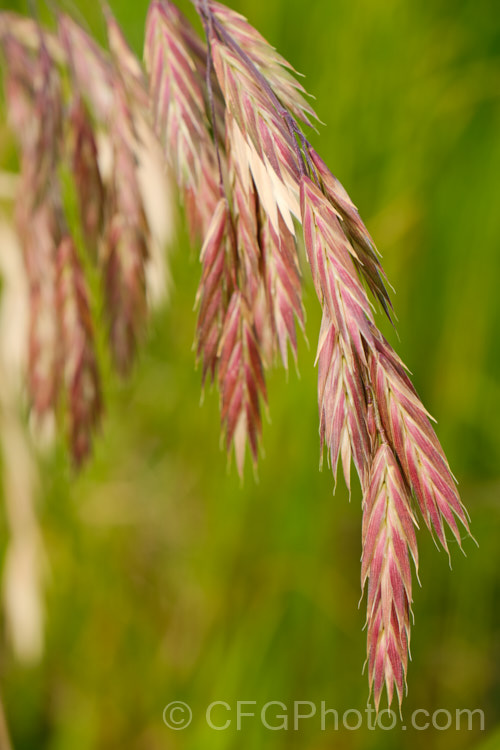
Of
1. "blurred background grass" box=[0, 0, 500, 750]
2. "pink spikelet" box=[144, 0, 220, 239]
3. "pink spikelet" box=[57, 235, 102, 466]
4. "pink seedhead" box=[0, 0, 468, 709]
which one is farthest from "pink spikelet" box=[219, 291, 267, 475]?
"blurred background grass" box=[0, 0, 500, 750]

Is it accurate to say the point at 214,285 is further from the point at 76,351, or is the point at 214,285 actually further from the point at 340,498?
the point at 340,498

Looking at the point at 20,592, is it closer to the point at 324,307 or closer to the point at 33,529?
the point at 33,529

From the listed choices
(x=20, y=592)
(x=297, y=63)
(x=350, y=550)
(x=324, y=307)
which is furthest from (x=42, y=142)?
(x=350, y=550)

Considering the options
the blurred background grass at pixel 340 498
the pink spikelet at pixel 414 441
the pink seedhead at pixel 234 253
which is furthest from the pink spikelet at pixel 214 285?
the blurred background grass at pixel 340 498

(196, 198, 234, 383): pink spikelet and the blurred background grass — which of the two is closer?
(196, 198, 234, 383): pink spikelet

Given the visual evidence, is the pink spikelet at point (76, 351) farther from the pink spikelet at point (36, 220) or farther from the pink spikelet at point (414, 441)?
the pink spikelet at point (414, 441)

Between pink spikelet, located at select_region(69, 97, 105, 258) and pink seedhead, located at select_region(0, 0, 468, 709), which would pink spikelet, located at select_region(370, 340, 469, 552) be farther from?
pink spikelet, located at select_region(69, 97, 105, 258)
